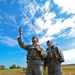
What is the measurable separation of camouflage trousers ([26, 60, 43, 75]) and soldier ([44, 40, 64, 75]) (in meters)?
1.09

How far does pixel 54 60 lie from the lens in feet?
34.8

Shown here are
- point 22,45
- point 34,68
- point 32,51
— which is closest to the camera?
point 34,68

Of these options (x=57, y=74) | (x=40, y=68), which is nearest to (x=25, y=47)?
(x=40, y=68)

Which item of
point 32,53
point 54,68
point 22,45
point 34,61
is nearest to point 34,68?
point 34,61

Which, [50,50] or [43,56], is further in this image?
[50,50]

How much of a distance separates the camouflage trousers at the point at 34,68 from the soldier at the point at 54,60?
1087 millimetres

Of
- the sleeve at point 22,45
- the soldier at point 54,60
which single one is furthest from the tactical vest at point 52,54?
the sleeve at point 22,45

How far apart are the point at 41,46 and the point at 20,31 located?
3.93 ft

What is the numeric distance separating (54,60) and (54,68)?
0.39 metres

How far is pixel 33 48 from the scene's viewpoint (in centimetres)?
978

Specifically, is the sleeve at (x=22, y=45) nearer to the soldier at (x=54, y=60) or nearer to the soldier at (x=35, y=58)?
the soldier at (x=35, y=58)

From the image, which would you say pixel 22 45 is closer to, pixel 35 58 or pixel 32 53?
pixel 32 53

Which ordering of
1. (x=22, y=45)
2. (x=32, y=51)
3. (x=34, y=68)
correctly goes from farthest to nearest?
(x=22, y=45)
(x=32, y=51)
(x=34, y=68)

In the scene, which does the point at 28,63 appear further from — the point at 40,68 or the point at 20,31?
the point at 20,31
